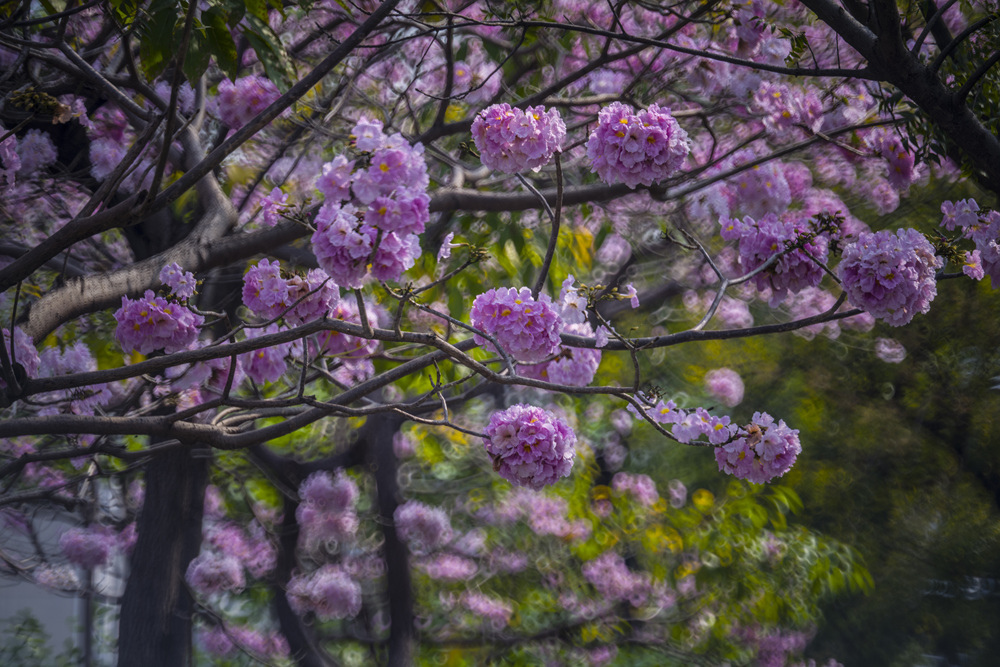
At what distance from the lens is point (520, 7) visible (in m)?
1.88

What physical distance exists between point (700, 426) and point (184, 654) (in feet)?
7.31

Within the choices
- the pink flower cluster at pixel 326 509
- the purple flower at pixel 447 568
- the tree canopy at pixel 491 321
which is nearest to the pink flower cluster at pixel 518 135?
the tree canopy at pixel 491 321

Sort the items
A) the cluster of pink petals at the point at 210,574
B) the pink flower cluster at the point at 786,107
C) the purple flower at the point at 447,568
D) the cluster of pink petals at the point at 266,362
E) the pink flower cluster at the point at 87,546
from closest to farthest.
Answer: the cluster of pink petals at the point at 266,362
the pink flower cluster at the point at 786,107
the cluster of pink petals at the point at 210,574
the pink flower cluster at the point at 87,546
the purple flower at the point at 447,568

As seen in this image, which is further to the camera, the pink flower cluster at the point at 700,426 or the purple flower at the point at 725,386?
the purple flower at the point at 725,386

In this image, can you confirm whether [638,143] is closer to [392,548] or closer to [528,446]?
[528,446]

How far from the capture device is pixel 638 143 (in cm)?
138

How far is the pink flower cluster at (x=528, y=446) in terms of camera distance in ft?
4.91

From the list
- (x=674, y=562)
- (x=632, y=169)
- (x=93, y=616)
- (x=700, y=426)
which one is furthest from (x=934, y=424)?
(x=93, y=616)

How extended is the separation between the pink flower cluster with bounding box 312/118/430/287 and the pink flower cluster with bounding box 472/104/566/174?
12.8 inches

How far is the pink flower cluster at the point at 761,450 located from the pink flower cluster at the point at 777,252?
28cm

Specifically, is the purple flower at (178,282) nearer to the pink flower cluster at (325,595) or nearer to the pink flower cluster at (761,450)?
the pink flower cluster at (761,450)

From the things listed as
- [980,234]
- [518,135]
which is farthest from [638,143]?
[980,234]

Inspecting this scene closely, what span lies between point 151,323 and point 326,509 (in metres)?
2.42

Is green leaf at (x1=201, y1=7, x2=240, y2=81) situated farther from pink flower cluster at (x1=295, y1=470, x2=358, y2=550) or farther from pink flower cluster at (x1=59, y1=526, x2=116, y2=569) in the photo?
pink flower cluster at (x1=59, y1=526, x2=116, y2=569)
